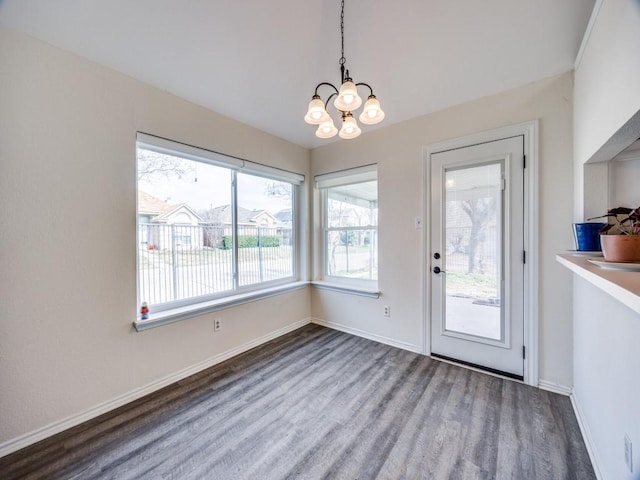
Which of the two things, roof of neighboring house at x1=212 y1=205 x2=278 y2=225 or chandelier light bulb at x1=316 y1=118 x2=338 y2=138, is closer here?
chandelier light bulb at x1=316 y1=118 x2=338 y2=138

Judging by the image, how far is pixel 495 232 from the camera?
2268mm

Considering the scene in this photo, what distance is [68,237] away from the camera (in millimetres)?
1729

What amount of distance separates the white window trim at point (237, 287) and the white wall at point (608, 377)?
269 centimetres

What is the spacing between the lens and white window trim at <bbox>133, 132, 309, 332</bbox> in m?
2.13

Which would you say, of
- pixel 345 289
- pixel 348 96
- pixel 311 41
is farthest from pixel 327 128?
pixel 345 289

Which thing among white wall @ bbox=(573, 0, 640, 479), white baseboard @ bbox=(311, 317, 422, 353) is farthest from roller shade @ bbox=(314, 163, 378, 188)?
white baseboard @ bbox=(311, 317, 422, 353)

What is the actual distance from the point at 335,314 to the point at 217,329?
1.51 m

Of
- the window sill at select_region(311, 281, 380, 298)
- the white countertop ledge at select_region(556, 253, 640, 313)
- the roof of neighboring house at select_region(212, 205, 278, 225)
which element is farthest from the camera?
the window sill at select_region(311, 281, 380, 298)

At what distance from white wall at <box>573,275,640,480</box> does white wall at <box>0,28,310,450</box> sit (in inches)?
111

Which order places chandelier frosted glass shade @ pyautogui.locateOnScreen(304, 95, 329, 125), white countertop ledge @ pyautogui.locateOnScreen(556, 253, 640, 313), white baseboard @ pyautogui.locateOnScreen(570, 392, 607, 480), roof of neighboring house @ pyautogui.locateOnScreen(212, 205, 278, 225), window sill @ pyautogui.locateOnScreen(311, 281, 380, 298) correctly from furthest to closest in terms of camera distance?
1. window sill @ pyautogui.locateOnScreen(311, 281, 380, 298)
2. roof of neighboring house @ pyautogui.locateOnScreen(212, 205, 278, 225)
3. chandelier frosted glass shade @ pyautogui.locateOnScreen(304, 95, 329, 125)
4. white baseboard @ pyautogui.locateOnScreen(570, 392, 607, 480)
5. white countertop ledge @ pyautogui.locateOnScreen(556, 253, 640, 313)

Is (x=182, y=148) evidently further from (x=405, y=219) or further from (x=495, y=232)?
(x=495, y=232)


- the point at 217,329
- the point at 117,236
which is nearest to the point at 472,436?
the point at 217,329

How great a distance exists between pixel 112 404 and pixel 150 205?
1559 mm

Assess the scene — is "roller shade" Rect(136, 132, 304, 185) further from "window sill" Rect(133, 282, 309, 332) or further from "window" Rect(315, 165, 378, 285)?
"window sill" Rect(133, 282, 309, 332)
